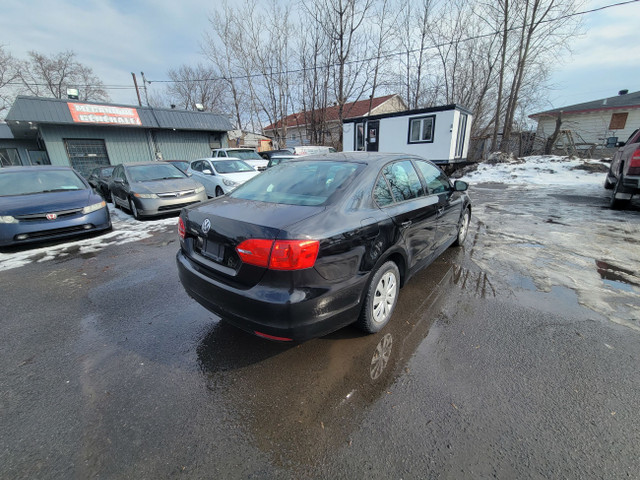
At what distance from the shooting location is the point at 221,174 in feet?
30.4

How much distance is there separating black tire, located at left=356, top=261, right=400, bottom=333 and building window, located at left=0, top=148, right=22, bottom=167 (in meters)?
31.1

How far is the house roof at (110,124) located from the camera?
12383 mm

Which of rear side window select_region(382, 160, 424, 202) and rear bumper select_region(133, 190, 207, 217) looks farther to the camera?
rear bumper select_region(133, 190, 207, 217)

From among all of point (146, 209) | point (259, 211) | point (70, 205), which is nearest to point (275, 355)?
point (259, 211)

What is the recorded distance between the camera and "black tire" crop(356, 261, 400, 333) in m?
2.41

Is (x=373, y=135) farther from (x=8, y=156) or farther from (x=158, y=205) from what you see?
(x=8, y=156)

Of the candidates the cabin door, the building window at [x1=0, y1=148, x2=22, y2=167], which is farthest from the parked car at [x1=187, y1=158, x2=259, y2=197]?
the building window at [x1=0, y1=148, x2=22, y2=167]

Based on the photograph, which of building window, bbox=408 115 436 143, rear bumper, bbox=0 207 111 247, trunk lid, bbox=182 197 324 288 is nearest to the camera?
trunk lid, bbox=182 197 324 288

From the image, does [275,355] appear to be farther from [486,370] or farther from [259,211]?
[486,370]

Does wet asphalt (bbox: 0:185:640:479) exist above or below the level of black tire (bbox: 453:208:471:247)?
below

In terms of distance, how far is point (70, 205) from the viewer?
5.29 m

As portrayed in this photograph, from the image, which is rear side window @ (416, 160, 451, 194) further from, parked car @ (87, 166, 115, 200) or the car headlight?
parked car @ (87, 166, 115, 200)

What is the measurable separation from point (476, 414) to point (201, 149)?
20528 millimetres

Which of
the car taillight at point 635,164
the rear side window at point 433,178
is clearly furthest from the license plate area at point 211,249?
the car taillight at point 635,164
